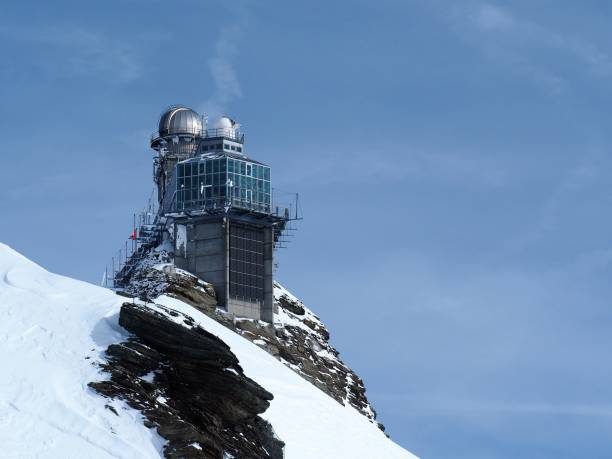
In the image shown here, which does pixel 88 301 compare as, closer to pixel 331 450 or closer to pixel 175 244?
pixel 331 450

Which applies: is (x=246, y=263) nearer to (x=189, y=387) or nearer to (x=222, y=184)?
(x=222, y=184)

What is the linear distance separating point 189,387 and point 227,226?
49884mm

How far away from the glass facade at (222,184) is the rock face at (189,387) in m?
47.3

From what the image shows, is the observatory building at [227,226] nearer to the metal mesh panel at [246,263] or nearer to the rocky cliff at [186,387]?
the metal mesh panel at [246,263]

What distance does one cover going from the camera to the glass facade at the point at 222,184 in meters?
106

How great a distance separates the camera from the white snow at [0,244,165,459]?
49438 millimetres

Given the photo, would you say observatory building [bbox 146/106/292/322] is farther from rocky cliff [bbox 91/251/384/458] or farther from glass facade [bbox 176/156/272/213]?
rocky cliff [bbox 91/251/384/458]

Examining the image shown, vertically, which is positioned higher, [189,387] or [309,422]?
[309,422]

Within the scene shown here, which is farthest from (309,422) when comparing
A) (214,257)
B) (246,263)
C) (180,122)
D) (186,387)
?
(180,122)

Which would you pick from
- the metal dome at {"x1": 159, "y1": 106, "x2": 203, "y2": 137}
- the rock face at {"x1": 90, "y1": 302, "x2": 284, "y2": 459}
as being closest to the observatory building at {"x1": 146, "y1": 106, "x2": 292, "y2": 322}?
the metal dome at {"x1": 159, "y1": 106, "x2": 203, "y2": 137}

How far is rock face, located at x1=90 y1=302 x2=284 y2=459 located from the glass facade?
47270 mm

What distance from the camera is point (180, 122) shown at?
398 ft

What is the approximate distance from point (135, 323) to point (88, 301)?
444cm

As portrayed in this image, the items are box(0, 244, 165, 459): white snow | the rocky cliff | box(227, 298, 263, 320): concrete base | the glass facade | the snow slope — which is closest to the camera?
box(0, 244, 165, 459): white snow
